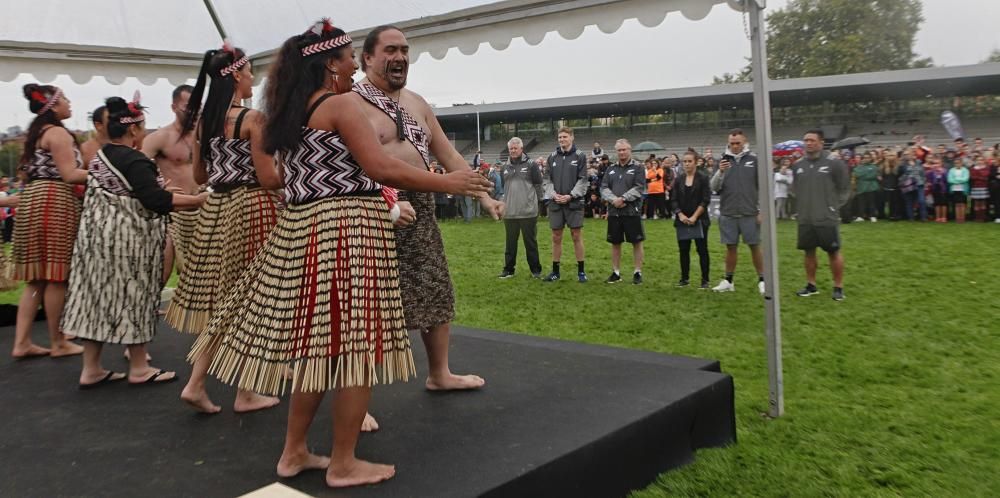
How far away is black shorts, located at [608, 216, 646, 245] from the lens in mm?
8531

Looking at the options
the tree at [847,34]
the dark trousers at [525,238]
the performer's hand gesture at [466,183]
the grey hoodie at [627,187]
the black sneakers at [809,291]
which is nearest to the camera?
the performer's hand gesture at [466,183]

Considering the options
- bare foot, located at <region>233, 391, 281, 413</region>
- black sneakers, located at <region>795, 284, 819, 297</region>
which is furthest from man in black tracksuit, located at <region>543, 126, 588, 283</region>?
bare foot, located at <region>233, 391, 281, 413</region>

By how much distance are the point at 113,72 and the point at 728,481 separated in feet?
25.0

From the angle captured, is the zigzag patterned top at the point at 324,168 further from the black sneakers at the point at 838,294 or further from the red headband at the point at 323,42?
the black sneakers at the point at 838,294

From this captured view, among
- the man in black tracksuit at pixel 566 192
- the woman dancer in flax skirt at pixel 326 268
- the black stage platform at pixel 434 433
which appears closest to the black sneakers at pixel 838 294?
the man in black tracksuit at pixel 566 192

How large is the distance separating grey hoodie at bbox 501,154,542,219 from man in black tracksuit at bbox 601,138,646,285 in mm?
948

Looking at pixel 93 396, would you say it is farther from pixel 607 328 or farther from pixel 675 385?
pixel 607 328

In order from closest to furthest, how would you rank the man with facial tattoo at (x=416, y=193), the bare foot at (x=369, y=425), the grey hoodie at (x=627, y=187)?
the bare foot at (x=369, y=425) → the man with facial tattoo at (x=416, y=193) → the grey hoodie at (x=627, y=187)

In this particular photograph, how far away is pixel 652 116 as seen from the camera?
31609 mm

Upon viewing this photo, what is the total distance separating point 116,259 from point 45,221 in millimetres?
1300

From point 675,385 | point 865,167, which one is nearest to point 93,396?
point 675,385

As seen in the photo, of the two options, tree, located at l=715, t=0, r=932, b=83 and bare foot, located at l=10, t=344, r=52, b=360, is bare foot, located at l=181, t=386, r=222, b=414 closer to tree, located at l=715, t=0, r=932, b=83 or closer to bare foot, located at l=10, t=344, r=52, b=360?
bare foot, located at l=10, t=344, r=52, b=360

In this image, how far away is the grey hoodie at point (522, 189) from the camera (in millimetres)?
9055

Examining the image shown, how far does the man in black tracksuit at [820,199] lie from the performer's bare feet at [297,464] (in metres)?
5.79
